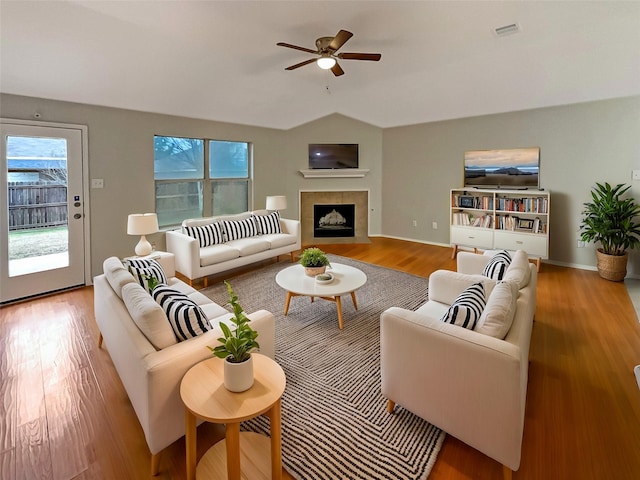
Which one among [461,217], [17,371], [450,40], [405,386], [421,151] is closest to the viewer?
[405,386]

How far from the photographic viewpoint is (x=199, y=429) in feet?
6.51

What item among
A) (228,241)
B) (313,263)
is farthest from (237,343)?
(228,241)

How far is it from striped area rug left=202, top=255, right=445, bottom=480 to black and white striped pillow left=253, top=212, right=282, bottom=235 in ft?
6.56

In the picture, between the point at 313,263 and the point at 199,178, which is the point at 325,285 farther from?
the point at 199,178

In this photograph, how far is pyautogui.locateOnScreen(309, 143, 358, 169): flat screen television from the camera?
694 cm

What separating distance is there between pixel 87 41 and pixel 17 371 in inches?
113

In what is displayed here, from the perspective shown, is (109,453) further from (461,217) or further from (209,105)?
(461,217)

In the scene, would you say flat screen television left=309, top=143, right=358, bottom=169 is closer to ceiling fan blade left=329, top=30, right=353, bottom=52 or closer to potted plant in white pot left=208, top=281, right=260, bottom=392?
ceiling fan blade left=329, top=30, right=353, bottom=52

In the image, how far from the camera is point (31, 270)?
3959 mm

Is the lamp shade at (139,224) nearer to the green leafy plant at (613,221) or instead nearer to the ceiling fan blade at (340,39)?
the ceiling fan blade at (340,39)

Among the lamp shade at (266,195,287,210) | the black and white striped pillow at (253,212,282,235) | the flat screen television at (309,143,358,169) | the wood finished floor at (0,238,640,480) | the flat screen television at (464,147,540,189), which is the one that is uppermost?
the flat screen television at (309,143,358,169)

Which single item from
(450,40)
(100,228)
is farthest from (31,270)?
(450,40)

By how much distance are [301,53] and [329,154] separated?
2979 mm

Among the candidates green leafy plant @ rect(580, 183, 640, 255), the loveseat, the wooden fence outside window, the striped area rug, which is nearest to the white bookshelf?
green leafy plant @ rect(580, 183, 640, 255)
